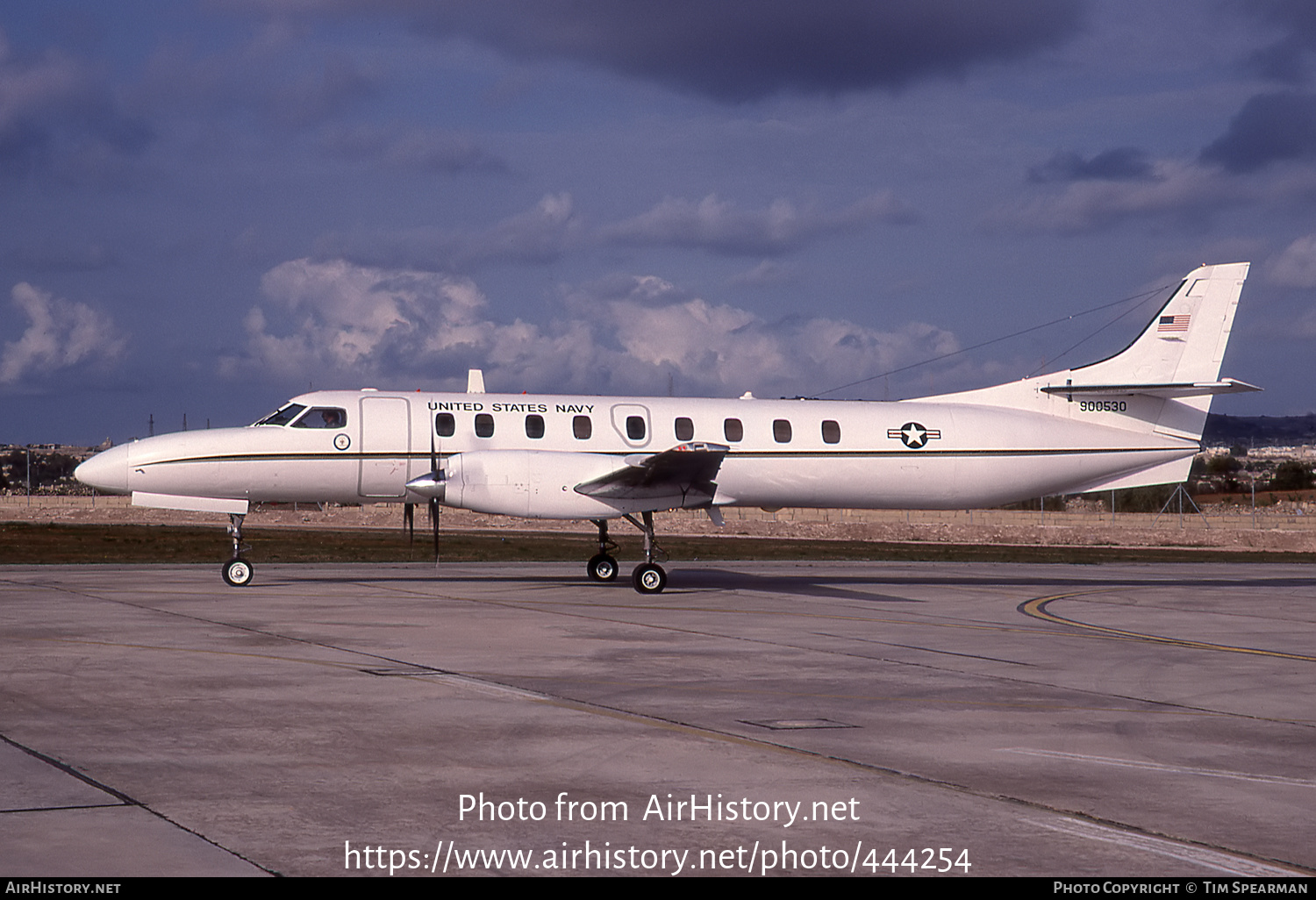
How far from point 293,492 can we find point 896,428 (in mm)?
12405

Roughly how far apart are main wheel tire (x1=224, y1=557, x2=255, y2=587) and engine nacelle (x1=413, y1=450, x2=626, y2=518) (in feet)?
13.0

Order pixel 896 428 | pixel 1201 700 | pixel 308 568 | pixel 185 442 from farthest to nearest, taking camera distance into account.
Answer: pixel 308 568, pixel 896 428, pixel 185 442, pixel 1201 700

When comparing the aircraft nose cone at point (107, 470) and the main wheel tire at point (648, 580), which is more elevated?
the aircraft nose cone at point (107, 470)

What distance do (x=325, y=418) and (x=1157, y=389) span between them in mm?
17453

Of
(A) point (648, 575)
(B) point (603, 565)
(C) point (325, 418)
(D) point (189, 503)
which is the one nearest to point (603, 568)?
(B) point (603, 565)

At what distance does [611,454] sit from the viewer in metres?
24.6

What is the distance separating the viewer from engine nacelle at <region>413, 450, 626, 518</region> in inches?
891

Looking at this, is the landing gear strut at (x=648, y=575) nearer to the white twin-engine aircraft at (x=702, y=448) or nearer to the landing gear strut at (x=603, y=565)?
the white twin-engine aircraft at (x=702, y=448)

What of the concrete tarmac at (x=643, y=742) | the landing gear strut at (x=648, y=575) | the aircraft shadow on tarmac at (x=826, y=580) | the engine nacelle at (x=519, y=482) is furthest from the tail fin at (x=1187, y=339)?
the engine nacelle at (x=519, y=482)

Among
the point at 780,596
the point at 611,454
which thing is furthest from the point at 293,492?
the point at 780,596

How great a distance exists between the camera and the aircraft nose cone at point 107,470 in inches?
922

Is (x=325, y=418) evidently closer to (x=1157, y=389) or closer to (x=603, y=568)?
(x=603, y=568)

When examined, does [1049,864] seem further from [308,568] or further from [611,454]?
[308,568]

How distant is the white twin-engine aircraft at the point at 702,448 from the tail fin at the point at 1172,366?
4cm
